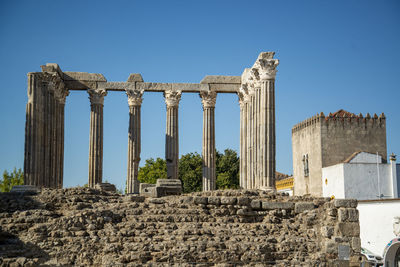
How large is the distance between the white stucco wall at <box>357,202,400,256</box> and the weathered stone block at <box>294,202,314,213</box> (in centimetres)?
1119

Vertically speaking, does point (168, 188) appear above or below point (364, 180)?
below

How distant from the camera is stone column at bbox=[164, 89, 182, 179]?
2767 cm

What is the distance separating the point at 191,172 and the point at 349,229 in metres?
38.1

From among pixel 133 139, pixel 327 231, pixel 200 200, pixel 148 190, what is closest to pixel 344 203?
pixel 327 231

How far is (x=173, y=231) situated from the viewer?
12703 mm

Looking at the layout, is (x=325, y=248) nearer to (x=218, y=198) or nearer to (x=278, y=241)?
(x=278, y=241)

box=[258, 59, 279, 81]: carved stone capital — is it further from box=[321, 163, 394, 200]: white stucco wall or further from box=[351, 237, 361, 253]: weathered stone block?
box=[321, 163, 394, 200]: white stucco wall

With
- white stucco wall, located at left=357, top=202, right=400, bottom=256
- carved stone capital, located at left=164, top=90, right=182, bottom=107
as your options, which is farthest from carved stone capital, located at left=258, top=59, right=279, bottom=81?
white stucco wall, located at left=357, top=202, right=400, bottom=256

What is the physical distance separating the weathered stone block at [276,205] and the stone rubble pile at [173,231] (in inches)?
1.2

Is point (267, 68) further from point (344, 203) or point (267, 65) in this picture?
point (344, 203)

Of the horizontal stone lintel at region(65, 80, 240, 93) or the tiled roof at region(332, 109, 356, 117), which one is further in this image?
the tiled roof at region(332, 109, 356, 117)

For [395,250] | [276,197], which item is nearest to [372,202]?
[395,250]

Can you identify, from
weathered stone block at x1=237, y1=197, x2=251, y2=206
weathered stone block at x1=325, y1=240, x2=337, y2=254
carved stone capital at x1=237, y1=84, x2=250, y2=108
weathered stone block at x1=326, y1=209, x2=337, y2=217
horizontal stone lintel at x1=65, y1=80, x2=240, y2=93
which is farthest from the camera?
horizontal stone lintel at x1=65, y1=80, x2=240, y2=93

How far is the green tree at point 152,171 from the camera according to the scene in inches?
2117
